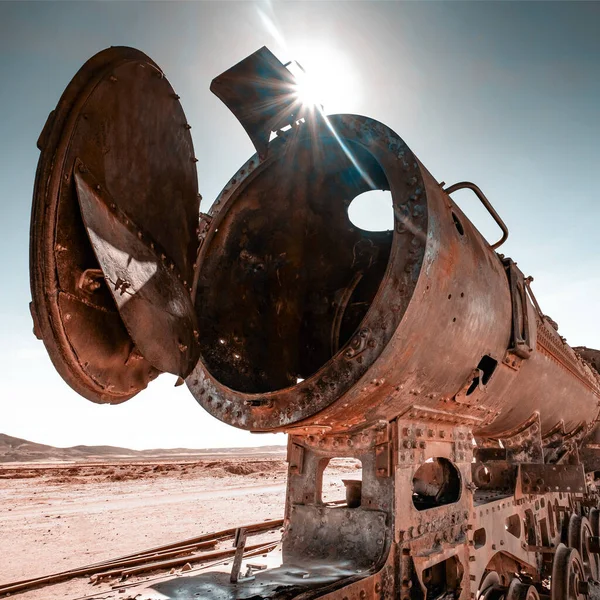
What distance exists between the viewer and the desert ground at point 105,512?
671cm

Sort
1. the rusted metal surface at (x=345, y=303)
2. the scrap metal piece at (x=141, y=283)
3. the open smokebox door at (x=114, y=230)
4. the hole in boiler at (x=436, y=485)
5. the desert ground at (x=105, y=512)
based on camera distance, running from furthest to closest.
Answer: the desert ground at (x=105, y=512) → the hole in boiler at (x=436, y=485) → the rusted metal surface at (x=345, y=303) → the scrap metal piece at (x=141, y=283) → the open smokebox door at (x=114, y=230)

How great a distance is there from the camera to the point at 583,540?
18.4 ft

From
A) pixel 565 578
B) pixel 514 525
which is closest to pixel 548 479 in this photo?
pixel 514 525

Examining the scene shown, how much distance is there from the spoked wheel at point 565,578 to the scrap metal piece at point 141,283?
398 cm

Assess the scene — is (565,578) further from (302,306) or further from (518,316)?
(302,306)

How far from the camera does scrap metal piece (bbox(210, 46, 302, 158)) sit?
2.37 m

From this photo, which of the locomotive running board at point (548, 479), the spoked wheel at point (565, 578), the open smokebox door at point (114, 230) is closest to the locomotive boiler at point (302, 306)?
the open smokebox door at point (114, 230)

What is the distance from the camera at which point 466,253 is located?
2.65m

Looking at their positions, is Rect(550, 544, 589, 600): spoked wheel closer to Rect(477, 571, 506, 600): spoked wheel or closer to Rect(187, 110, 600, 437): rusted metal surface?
Rect(477, 571, 506, 600): spoked wheel

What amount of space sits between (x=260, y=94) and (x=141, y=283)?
1.24 m

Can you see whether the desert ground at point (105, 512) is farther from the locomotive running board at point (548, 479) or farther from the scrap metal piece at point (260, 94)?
the locomotive running board at point (548, 479)

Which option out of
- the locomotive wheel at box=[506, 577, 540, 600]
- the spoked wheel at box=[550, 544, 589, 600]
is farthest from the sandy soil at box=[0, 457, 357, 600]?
the spoked wheel at box=[550, 544, 589, 600]

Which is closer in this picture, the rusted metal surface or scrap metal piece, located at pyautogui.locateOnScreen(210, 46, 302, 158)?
the rusted metal surface

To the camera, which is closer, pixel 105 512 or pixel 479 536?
pixel 479 536
